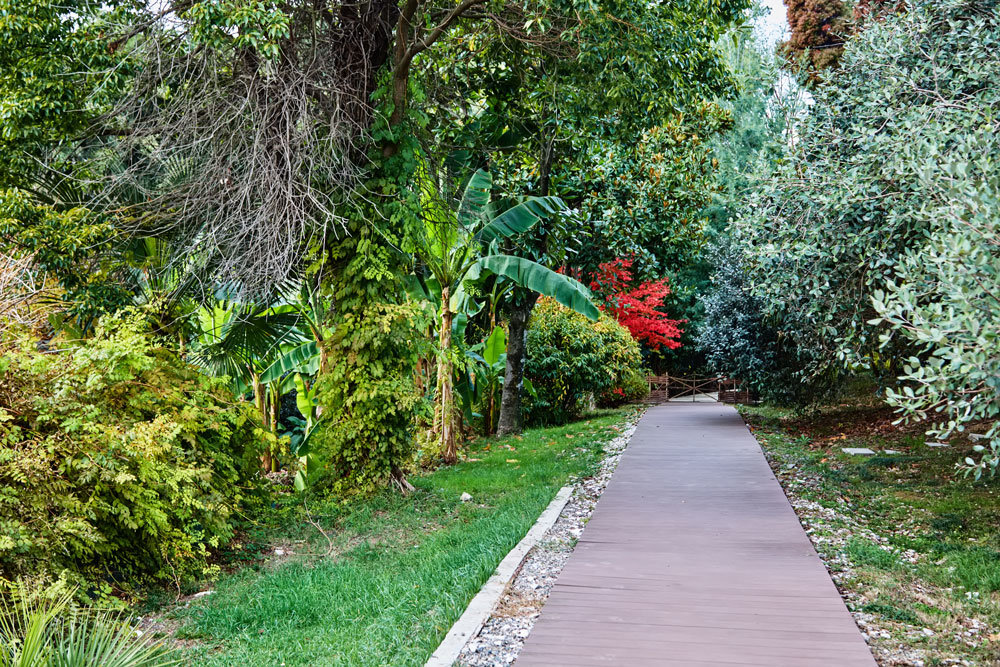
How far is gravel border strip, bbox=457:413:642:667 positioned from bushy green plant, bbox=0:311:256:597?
8.72 feet

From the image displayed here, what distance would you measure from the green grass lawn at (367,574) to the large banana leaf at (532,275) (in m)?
3.09

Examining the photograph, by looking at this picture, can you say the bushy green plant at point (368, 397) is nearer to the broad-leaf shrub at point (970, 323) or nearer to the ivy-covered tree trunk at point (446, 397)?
the ivy-covered tree trunk at point (446, 397)

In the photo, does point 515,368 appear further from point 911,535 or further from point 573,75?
point 911,535

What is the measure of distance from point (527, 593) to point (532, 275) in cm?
727

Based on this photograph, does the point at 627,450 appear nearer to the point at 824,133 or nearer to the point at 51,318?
the point at 824,133

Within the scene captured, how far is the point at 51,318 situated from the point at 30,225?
94cm

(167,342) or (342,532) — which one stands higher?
(167,342)

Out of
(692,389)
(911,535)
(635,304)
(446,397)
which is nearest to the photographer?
(911,535)

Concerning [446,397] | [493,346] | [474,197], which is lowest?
[446,397]

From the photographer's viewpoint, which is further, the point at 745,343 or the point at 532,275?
the point at 745,343

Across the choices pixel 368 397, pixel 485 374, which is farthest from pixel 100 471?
pixel 485 374

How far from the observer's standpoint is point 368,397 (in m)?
8.86

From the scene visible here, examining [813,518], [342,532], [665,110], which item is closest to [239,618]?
[342,532]

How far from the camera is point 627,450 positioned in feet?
39.9
